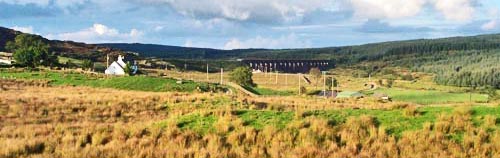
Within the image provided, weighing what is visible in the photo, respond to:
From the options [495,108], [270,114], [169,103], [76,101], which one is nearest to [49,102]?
[76,101]

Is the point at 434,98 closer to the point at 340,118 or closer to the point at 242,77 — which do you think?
the point at 242,77

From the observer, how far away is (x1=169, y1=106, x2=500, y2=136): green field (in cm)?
1733

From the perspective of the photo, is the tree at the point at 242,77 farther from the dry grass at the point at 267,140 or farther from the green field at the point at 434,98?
the dry grass at the point at 267,140

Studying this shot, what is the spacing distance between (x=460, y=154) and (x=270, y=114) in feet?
23.3

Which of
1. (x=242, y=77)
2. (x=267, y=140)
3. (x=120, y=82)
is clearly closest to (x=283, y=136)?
(x=267, y=140)

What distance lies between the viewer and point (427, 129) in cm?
1653

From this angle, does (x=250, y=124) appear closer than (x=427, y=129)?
No

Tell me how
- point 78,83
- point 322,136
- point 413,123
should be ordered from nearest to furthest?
1. point 322,136
2. point 413,123
3. point 78,83

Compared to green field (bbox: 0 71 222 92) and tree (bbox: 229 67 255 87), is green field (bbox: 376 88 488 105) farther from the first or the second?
green field (bbox: 0 71 222 92)

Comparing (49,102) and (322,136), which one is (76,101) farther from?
(322,136)

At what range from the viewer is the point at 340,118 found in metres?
18.6

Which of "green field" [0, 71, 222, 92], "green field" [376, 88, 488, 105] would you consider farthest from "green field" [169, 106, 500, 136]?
"green field" [376, 88, 488, 105]

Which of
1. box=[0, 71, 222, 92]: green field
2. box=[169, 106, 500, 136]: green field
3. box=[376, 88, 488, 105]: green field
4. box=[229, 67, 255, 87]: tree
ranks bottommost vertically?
box=[376, 88, 488, 105]: green field

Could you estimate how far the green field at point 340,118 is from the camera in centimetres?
1733
